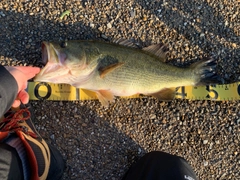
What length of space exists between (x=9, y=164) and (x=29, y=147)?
0.24 metres

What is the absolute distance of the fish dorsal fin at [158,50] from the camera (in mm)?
3193

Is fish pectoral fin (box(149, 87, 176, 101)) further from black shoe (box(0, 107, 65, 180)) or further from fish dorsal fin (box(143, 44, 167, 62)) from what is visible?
black shoe (box(0, 107, 65, 180))

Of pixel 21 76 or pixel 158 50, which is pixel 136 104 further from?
pixel 21 76

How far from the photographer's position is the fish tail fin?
10.5 ft

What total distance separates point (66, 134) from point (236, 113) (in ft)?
6.72

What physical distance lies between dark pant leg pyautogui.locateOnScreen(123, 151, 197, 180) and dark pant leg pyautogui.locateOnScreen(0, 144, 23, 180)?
1148 mm

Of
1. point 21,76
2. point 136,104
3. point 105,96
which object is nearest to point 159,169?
point 136,104

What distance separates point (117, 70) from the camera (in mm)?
2930

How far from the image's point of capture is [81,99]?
324 centimetres

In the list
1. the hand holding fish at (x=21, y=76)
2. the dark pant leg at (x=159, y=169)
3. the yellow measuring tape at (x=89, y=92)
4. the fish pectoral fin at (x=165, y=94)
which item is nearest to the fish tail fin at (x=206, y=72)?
the yellow measuring tape at (x=89, y=92)

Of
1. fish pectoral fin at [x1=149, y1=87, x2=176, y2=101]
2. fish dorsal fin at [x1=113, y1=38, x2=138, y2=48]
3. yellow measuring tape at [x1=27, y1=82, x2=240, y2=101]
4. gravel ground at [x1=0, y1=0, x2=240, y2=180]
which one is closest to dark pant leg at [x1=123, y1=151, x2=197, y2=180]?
gravel ground at [x1=0, y1=0, x2=240, y2=180]

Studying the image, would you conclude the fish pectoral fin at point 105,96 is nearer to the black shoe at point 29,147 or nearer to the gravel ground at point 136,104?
the gravel ground at point 136,104

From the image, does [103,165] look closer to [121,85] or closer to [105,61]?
[121,85]

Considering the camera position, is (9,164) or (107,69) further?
(107,69)
